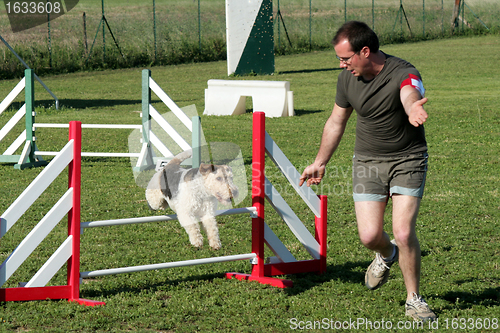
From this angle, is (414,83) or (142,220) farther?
(142,220)

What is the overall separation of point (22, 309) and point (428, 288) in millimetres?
2873

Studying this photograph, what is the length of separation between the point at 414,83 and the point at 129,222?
2171mm

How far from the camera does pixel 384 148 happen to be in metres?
3.98

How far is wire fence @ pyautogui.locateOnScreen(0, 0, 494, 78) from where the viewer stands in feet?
79.9

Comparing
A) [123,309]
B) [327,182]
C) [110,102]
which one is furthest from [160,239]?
[110,102]

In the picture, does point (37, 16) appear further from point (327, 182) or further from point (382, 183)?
point (382, 183)

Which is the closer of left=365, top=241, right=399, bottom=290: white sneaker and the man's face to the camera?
the man's face

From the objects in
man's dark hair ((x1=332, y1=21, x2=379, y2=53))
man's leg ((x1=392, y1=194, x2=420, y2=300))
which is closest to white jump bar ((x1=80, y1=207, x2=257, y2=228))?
man's leg ((x1=392, y1=194, x2=420, y2=300))

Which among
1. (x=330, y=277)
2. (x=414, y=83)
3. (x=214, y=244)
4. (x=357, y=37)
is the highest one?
(x=357, y=37)

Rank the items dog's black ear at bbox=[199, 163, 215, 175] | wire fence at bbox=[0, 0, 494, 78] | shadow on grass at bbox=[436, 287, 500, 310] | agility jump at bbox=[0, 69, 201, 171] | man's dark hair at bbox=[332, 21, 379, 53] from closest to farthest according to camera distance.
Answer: man's dark hair at bbox=[332, 21, 379, 53] → shadow on grass at bbox=[436, 287, 500, 310] → dog's black ear at bbox=[199, 163, 215, 175] → agility jump at bbox=[0, 69, 201, 171] → wire fence at bbox=[0, 0, 494, 78]

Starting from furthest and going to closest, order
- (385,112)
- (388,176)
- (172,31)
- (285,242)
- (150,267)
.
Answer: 1. (172,31)
2. (285,242)
3. (150,267)
4. (388,176)
5. (385,112)

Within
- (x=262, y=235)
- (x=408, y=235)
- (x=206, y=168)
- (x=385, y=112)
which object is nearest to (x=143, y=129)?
(x=262, y=235)

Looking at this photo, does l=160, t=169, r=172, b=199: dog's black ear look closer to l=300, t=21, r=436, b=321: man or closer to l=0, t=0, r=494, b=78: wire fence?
l=300, t=21, r=436, b=321: man

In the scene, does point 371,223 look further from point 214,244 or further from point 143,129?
point 143,129
